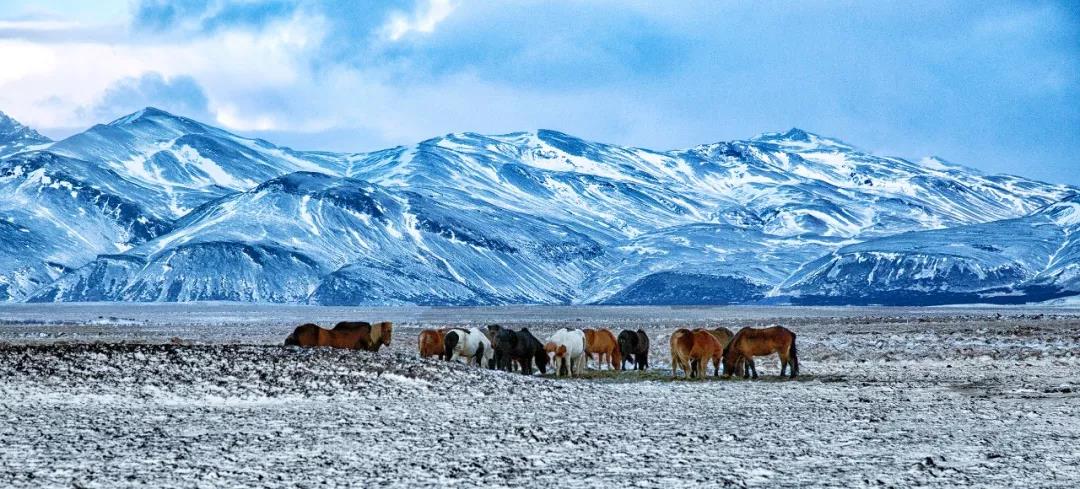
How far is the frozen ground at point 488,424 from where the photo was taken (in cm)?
1598

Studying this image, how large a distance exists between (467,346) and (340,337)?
→ 5.00m

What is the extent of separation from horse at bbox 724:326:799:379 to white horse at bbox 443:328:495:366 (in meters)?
7.76

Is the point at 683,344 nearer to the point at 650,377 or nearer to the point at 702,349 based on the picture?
the point at 702,349

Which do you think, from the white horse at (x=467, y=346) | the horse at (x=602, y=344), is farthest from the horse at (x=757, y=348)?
the white horse at (x=467, y=346)

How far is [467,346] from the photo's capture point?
37.6 meters

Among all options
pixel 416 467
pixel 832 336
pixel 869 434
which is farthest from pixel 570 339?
pixel 832 336

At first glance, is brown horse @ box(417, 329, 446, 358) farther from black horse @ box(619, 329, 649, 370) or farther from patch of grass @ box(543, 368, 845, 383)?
black horse @ box(619, 329, 649, 370)

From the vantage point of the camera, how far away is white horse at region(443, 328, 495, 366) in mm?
37031

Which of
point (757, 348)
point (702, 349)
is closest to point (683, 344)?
point (702, 349)

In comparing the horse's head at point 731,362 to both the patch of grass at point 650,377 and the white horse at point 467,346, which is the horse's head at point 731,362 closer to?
the patch of grass at point 650,377

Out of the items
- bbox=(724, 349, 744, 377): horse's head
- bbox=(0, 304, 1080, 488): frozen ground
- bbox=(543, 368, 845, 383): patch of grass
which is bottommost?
bbox=(0, 304, 1080, 488): frozen ground

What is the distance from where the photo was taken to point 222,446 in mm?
18391

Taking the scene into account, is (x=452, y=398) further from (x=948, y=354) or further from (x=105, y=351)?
(x=948, y=354)

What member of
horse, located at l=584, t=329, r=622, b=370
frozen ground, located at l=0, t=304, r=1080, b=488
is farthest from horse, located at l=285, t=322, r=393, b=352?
horse, located at l=584, t=329, r=622, b=370
